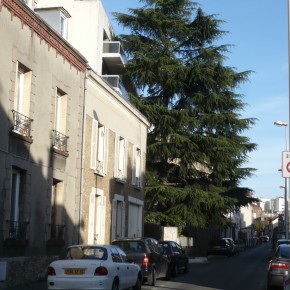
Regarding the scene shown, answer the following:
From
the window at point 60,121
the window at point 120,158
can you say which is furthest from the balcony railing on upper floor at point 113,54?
the window at point 60,121

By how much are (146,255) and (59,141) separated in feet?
16.8

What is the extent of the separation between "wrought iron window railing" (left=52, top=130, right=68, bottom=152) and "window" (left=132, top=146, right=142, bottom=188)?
32.3 feet

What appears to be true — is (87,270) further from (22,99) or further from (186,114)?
(186,114)

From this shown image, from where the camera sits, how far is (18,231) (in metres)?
17.5

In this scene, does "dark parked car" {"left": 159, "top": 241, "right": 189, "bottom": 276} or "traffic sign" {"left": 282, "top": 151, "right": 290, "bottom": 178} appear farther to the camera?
"dark parked car" {"left": 159, "top": 241, "right": 189, "bottom": 276}

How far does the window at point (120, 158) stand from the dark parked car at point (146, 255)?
7.32 metres

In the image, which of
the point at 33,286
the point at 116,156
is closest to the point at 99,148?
the point at 116,156

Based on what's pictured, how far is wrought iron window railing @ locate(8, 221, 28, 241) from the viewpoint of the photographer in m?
17.1

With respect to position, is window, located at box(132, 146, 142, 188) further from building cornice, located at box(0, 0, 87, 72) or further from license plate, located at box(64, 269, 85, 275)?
license plate, located at box(64, 269, 85, 275)

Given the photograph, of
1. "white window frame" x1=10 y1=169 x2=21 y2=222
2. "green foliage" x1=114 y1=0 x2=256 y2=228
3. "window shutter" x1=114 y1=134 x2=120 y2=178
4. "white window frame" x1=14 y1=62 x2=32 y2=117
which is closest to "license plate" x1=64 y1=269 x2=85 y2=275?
"white window frame" x1=10 y1=169 x2=21 y2=222

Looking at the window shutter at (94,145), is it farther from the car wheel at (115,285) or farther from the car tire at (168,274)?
the car wheel at (115,285)

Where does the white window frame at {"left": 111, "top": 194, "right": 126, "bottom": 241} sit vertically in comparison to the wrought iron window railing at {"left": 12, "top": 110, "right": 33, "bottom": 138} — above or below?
below

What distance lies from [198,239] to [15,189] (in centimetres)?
3111

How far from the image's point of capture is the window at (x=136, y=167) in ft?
100
